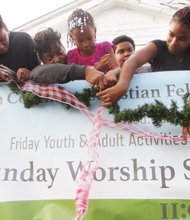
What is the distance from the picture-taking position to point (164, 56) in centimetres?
197

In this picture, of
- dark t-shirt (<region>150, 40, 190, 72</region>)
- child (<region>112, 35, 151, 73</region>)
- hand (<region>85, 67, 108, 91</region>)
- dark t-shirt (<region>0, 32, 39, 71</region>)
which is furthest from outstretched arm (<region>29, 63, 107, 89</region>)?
child (<region>112, 35, 151, 73</region>)

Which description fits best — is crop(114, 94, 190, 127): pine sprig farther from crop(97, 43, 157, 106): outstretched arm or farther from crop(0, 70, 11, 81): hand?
crop(0, 70, 11, 81): hand

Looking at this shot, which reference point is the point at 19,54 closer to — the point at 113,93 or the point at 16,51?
the point at 16,51

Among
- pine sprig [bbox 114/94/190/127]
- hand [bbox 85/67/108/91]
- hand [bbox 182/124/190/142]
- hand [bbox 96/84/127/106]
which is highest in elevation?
hand [bbox 85/67/108/91]

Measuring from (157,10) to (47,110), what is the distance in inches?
198

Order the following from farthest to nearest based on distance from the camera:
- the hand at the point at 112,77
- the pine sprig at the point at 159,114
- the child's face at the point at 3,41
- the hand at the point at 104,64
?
the child's face at the point at 3,41 → the hand at the point at 104,64 → the hand at the point at 112,77 → the pine sprig at the point at 159,114

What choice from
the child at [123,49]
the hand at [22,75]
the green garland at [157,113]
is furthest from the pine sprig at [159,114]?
the child at [123,49]

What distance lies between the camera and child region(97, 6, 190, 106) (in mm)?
1781

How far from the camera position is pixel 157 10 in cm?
646

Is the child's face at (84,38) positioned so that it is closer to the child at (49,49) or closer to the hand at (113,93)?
the child at (49,49)

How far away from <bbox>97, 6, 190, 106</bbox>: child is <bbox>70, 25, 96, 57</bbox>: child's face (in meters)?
0.41

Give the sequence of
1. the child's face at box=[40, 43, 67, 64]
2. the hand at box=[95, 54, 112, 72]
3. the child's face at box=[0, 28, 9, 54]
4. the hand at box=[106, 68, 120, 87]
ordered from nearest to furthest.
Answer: the hand at box=[106, 68, 120, 87]
the hand at box=[95, 54, 112, 72]
the child's face at box=[0, 28, 9, 54]
the child's face at box=[40, 43, 67, 64]

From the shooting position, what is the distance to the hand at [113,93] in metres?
1.77

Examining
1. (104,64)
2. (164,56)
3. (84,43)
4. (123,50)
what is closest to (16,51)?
(84,43)
